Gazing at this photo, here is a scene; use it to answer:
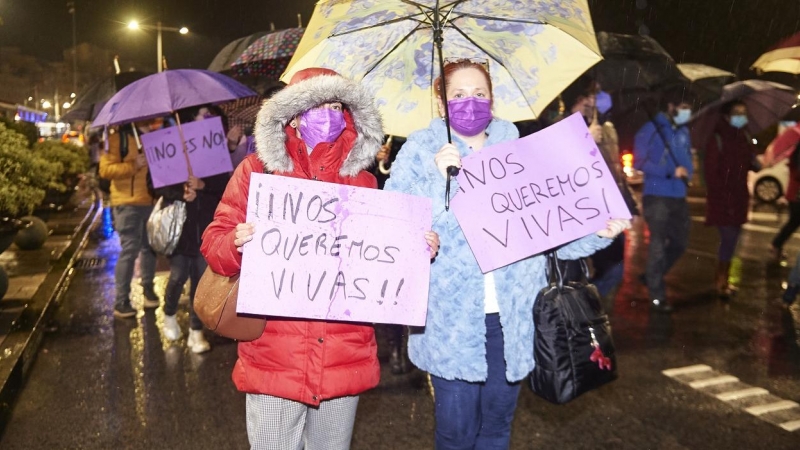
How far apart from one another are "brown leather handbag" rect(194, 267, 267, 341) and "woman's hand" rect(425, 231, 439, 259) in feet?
2.20

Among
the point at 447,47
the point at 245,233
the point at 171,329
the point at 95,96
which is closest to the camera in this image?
the point at 245,233

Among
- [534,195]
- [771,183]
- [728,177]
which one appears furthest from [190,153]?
[771,183]

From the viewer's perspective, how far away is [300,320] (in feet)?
8.48

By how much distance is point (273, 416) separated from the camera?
2611 millimetres

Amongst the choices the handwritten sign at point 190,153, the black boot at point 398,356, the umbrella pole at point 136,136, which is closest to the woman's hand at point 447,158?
the black boot at point 398,356

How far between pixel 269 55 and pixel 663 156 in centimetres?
423

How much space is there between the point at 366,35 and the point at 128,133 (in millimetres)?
4361

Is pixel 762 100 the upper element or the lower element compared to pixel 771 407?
upper

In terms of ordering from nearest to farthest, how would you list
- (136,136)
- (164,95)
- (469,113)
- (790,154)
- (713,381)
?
(469,113) → (713,381) → (164,95) → (136,136) → (790,154)

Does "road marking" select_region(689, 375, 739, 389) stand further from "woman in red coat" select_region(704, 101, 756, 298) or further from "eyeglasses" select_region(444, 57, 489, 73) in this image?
"eyeglasses" select_region(444, 57, 489, 73)

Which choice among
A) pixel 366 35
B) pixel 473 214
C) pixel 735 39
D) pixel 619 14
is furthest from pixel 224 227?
pixel 619 14

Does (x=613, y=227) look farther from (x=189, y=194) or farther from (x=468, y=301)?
(x=189, y=194)

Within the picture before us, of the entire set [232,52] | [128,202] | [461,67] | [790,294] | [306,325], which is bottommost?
[790,294]

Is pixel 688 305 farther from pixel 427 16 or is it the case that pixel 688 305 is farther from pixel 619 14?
pixel 619 14
